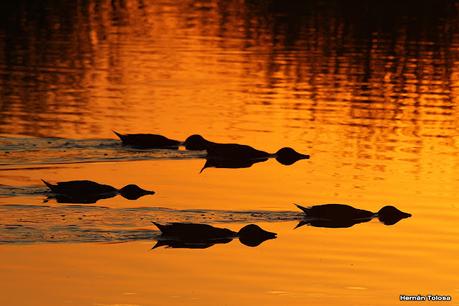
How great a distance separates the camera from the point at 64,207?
26.2 m

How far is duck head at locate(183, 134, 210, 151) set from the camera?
1330 inches

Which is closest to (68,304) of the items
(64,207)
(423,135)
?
(64,207)

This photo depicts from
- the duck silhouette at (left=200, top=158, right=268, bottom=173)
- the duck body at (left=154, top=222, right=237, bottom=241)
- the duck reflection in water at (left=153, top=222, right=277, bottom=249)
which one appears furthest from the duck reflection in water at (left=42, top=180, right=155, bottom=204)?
the duck silhouette at (left=200, top=158, right=268, bottom=173)

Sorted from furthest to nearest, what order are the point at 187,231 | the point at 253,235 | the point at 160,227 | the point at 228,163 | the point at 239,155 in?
the point at 239,155
the point at 228,163
the point at 253,235
the point at 187,231
the point at 160,227

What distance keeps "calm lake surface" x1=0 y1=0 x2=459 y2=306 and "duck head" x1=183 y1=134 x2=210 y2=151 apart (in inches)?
19.3

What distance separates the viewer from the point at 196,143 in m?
33.9

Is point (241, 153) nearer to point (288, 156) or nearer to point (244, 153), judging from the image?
point (244, 153)

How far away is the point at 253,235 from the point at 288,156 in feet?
28.8

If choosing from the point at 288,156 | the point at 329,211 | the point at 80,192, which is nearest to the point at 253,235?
the point at 329,211

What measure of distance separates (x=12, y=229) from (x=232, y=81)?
2447 cm

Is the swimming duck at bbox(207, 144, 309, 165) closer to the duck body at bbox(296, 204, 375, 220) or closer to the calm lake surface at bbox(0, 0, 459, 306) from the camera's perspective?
the calm lake surface at bbox(0, 0, 459, 306)

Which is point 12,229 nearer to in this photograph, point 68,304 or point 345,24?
point 68,304

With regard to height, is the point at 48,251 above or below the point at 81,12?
above

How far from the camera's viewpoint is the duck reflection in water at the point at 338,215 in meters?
26.1
